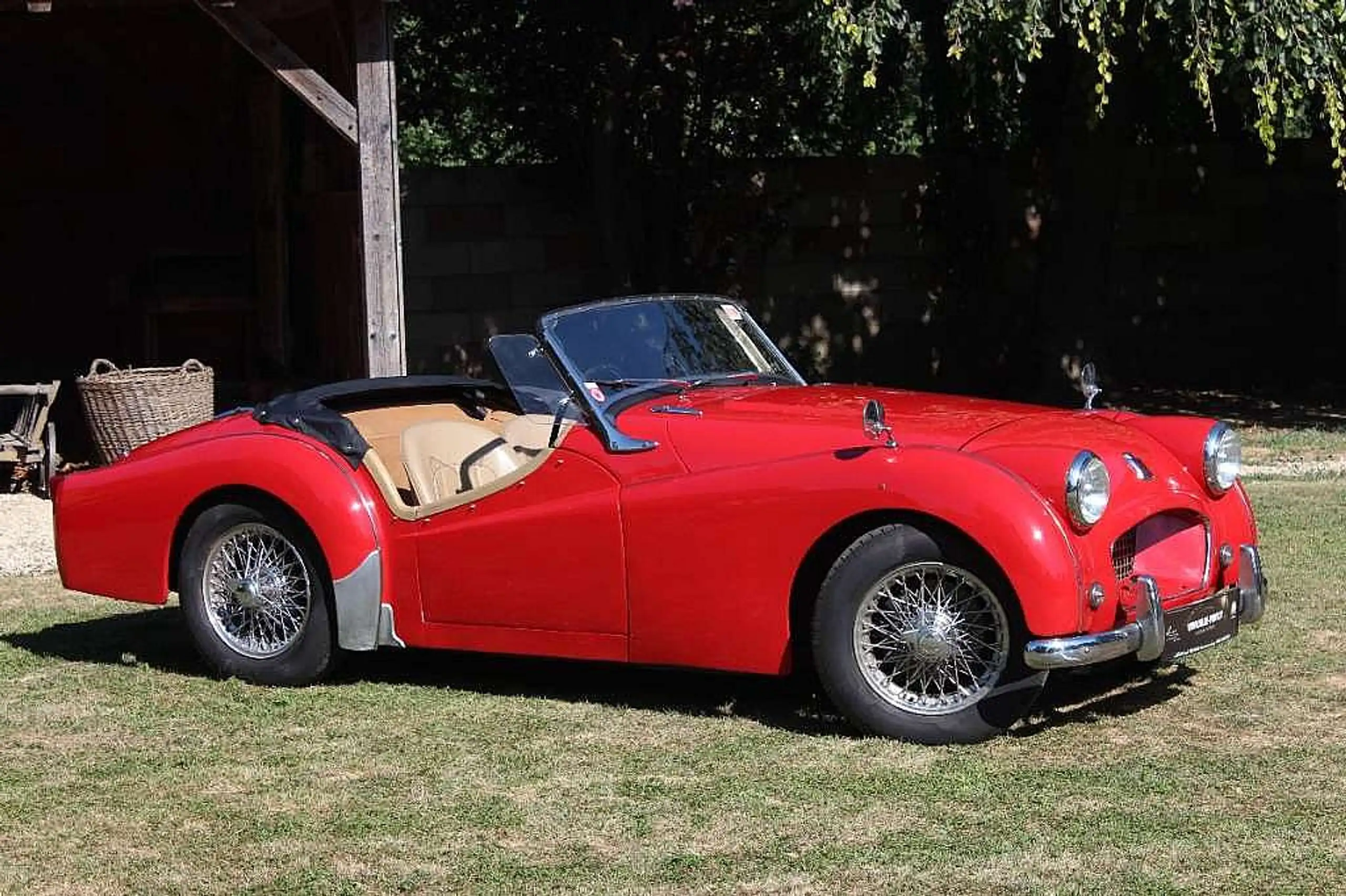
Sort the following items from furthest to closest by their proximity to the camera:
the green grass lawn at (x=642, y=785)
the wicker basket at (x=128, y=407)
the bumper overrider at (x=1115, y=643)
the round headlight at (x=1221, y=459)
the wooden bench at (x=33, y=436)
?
the wicker basket at (x=128, y=407) < the wooden bench at (x=33, y=436) < the round headlight at (x=1221, y=459) < the bumper overrider at (x=1115, y=643) < the green grass lawn at (x=642, y=785)

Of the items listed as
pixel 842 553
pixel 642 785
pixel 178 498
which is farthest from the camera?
pixel 178 498

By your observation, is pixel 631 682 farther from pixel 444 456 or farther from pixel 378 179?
pixel 378 179

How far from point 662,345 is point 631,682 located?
122 cm

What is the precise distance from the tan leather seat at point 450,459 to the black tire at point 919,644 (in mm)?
1534

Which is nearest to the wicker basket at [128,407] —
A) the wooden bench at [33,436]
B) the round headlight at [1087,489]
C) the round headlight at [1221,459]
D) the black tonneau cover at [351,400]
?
the wooden bench at [33,436]

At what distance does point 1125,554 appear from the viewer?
613cm

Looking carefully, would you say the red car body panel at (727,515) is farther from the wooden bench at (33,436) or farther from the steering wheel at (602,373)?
the wooden bench at (33,436)

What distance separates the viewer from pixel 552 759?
5.89 meters

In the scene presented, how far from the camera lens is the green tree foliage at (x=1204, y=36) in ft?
38.2

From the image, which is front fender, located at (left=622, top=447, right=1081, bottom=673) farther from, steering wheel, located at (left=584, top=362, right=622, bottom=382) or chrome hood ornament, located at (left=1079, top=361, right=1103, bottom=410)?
chrome hood ornament, located at (left=1079, top=361, right=1103, bottom=410)

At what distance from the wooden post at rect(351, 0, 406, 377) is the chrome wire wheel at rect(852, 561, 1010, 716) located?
5443mm

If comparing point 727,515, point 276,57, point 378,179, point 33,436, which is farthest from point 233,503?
point 33,436

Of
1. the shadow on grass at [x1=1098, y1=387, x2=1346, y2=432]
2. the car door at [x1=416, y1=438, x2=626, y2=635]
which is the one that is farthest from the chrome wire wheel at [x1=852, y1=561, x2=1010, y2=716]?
the shadow on grass at [x1=1098, y1=387, x2=1346, y2=432]

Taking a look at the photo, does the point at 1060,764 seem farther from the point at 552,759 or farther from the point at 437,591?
the point at 437,591
